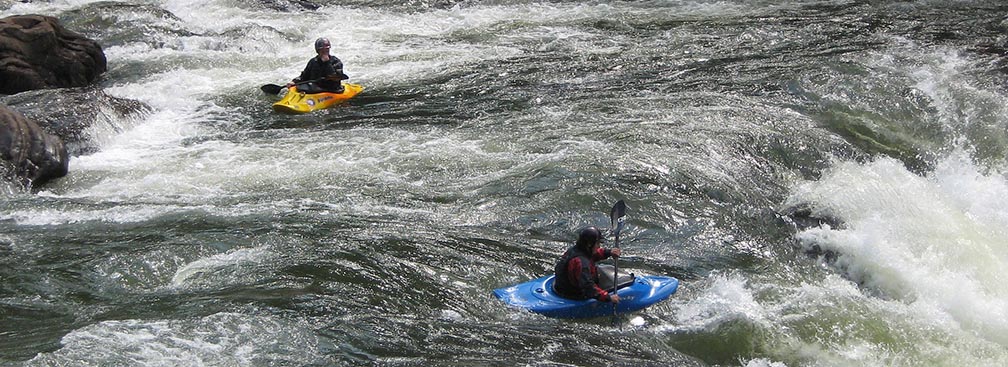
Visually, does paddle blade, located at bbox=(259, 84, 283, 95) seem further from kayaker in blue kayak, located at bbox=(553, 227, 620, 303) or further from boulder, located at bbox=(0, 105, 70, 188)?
kayaker in blue kayak, located at bbox=(553, 227, 620, 303)

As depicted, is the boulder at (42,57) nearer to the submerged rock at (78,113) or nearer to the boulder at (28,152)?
the submerged rock at (78,113)

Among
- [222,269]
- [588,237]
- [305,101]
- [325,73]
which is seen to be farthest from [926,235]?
[325,73]

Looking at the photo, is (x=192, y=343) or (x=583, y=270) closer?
(x=192, y=343)

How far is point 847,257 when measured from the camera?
25.3ft

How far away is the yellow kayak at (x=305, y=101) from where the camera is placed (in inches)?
447

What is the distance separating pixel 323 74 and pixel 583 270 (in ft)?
20.7

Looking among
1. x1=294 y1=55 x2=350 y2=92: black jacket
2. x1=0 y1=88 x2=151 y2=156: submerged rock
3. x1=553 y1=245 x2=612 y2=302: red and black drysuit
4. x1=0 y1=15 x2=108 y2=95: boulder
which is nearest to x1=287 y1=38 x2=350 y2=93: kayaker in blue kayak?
x1=294 y1=55 x2=350 y2=92: black jacket

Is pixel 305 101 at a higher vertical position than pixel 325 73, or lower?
lower

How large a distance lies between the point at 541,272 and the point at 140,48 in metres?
9.34

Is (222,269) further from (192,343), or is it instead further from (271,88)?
(271,88)

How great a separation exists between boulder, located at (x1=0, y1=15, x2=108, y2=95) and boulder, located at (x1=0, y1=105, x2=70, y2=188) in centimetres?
237

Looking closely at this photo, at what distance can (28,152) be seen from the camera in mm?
9047

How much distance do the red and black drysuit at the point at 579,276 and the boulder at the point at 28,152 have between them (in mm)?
5174

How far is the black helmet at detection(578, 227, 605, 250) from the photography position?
6.53 meters
